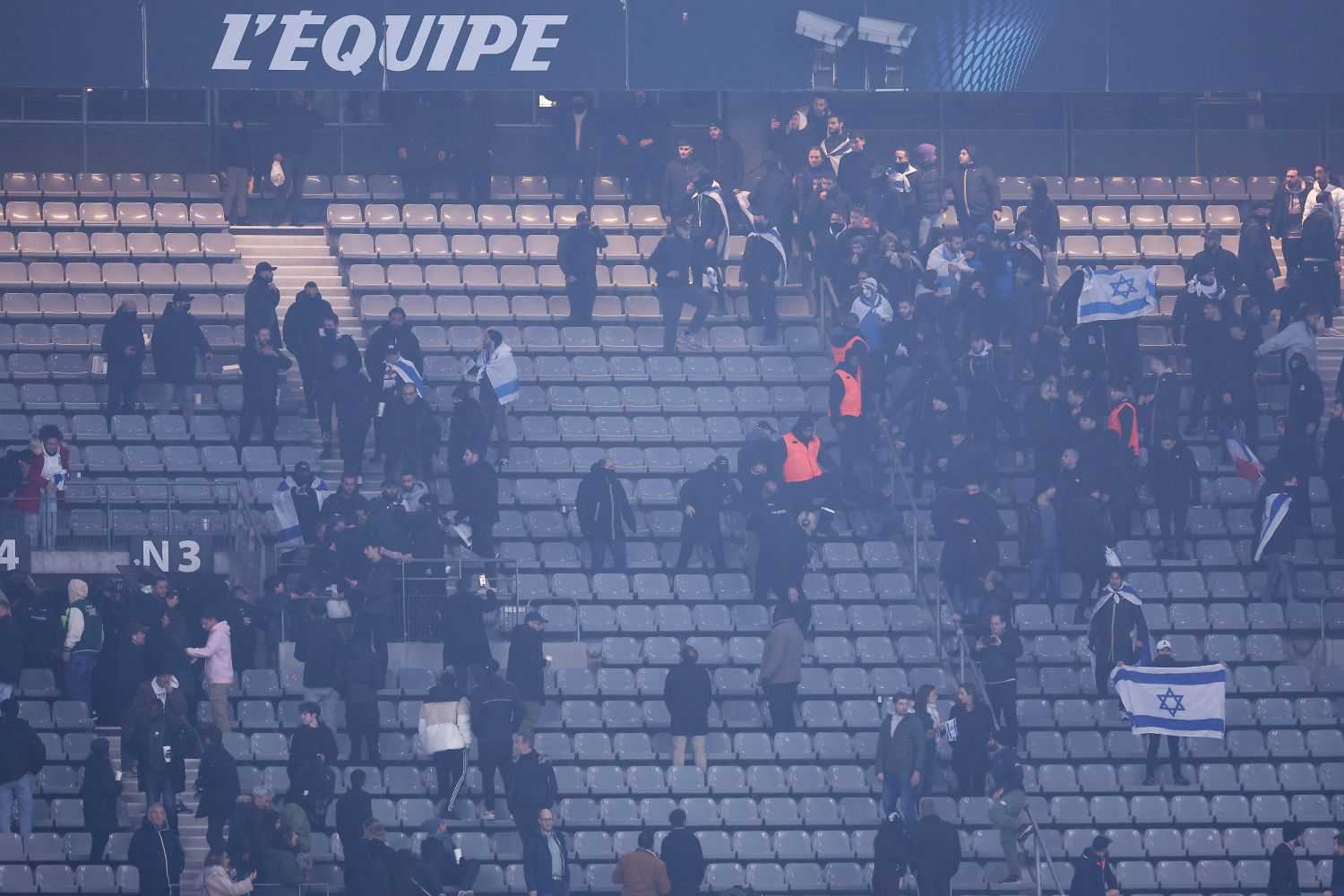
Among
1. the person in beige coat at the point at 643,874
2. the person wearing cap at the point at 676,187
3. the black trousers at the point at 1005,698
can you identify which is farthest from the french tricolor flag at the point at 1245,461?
the person in beige coat at the point at 643,874

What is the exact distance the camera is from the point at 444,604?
2308cm

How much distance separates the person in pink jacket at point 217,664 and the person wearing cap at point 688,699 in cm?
395

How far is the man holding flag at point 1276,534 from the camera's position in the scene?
24.5 metres

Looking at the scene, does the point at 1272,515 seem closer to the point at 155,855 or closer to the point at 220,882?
the point at 220,882

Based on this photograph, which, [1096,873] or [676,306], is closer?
[1096,873]

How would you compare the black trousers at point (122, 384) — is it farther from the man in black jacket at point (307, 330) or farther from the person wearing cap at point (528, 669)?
the person wearing cap at point (528, 669)

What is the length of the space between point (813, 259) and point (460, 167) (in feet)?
15.1

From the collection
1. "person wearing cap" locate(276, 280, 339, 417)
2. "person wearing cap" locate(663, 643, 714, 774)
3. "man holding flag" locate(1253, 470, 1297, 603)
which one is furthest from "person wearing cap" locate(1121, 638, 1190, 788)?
"person wearing cap" locate(276, 280, 339, 417)

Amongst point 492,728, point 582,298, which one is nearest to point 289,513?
point 492,728

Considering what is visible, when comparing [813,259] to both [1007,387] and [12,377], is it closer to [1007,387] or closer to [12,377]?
[1007,387]

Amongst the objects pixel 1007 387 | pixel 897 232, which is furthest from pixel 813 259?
pixel 1007 387

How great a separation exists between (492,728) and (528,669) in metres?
0.88

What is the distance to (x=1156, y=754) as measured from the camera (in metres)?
22.7

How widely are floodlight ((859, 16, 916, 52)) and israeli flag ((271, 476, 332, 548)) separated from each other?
926 cm
